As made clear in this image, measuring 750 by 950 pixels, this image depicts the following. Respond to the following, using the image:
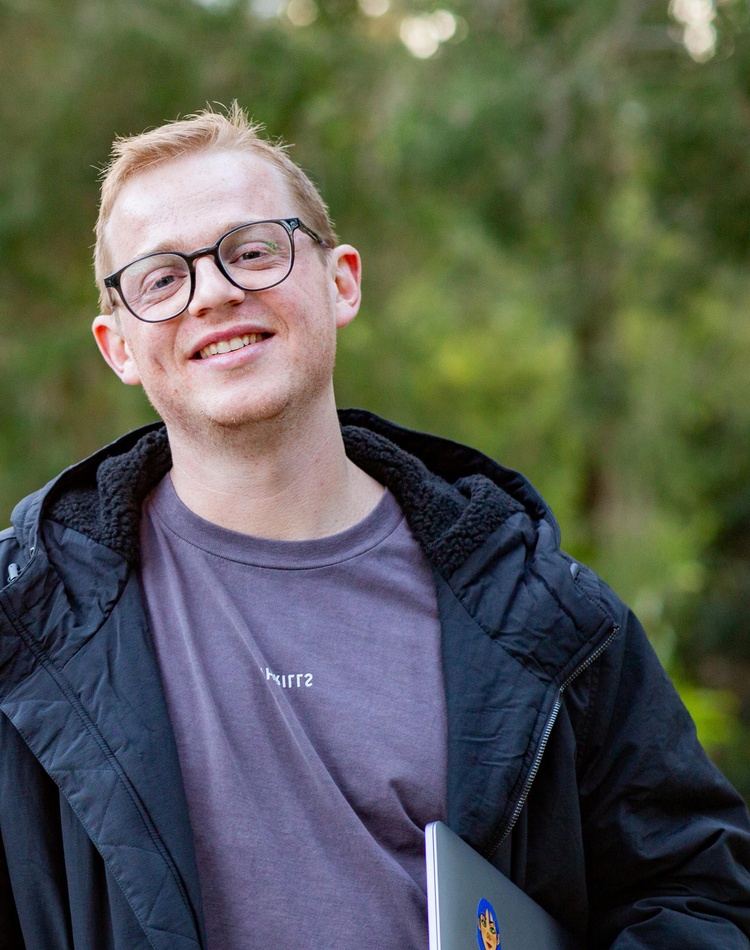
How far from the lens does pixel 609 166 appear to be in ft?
18.8

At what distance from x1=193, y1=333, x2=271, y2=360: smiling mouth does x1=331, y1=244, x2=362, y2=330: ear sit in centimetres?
29

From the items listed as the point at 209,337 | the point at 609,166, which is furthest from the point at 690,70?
the point at 209,337

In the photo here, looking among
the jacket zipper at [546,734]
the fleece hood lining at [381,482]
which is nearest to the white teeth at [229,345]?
the fleece hood lining at [381,482]

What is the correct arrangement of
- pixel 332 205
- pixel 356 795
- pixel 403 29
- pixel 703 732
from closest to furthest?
pixel 356 795, pixel 703 732, pixel 403 29, pixel 332 205

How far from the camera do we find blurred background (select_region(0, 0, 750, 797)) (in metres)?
4.87

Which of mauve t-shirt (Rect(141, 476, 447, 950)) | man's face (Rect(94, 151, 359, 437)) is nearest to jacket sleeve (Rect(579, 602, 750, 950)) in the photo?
mauve t-shirt (Rect(141, 476, 447, 950))

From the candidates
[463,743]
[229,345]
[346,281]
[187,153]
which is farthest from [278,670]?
[187,153]

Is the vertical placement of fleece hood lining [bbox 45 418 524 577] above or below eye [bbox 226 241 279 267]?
below

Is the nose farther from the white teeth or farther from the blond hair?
the blond hair

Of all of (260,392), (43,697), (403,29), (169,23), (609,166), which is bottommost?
(43,697)

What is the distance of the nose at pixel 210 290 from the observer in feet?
6.09

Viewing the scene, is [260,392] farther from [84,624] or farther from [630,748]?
[630,748]

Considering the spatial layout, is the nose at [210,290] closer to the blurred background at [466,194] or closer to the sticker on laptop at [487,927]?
the sticker on laptop at [487,927]

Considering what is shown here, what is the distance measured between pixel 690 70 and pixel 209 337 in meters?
3.63
